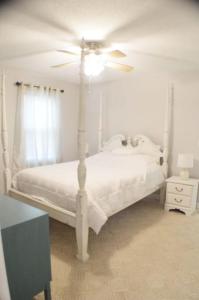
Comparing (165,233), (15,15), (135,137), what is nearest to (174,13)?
(15,15)

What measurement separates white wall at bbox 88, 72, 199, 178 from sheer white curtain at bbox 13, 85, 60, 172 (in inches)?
43.0

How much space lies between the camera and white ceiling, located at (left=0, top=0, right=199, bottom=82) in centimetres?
161

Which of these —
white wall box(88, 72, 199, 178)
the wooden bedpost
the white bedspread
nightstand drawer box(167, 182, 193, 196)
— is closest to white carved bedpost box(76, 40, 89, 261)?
the white bedspread

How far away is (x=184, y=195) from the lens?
11.2 feet

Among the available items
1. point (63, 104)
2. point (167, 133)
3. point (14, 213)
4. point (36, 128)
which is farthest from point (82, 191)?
Result: point (63, 104)

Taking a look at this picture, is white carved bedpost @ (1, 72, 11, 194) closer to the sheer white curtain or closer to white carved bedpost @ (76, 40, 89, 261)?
the sheer white curtain

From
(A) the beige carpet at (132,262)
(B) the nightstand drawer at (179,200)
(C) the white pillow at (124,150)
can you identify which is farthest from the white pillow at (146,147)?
(A) the beige carpet at (132,262)

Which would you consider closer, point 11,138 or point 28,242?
point 28,242

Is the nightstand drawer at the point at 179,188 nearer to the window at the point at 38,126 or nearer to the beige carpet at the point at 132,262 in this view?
the beige carpet at the point at 132,262

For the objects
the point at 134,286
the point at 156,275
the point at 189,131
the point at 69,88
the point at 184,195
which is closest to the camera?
the point at 134,286

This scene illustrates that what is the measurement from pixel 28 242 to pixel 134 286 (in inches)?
41.8

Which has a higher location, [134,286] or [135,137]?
[135,137]

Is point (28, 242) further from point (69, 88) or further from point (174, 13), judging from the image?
point (69, 88)

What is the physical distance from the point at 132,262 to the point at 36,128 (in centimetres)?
299
